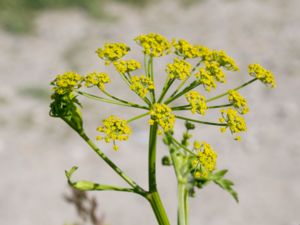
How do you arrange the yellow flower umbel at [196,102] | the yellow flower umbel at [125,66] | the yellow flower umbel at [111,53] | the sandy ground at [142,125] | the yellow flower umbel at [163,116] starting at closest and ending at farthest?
the yellow flower umbel at [163,116], the yellow flower umbel at [196,102], the yellow flower umbel at [125,66], the yellow flower umbel at [111,53], the sandy ground at [142,125]

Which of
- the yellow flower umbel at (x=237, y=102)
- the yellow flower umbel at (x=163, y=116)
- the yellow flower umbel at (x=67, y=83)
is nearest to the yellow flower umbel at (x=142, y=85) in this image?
the yellow flower umbel at (x=163, y=116)

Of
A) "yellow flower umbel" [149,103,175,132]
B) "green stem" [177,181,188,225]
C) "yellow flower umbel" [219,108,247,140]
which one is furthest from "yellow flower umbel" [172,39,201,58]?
"green stem" [177,181,188,225]

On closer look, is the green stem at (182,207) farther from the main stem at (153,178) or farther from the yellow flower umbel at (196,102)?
the yellow flower umbel at (196,102)

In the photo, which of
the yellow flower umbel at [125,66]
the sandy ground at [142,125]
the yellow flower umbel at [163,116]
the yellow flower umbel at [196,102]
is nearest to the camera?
the yellow flower umbel at [163,116]

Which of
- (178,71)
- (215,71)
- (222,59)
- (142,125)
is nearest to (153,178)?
(178,71)

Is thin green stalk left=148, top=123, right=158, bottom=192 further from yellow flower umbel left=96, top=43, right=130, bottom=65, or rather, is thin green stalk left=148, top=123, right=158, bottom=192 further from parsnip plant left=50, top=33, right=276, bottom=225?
yellow flower umbel left=96, top=43, right=130, bottom=65

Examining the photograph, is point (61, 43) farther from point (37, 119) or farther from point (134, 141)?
point (134, 141)
